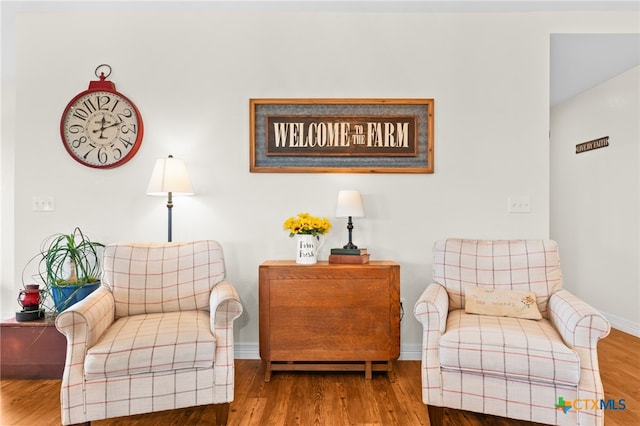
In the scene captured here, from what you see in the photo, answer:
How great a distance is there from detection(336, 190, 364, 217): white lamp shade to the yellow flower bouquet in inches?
4.7

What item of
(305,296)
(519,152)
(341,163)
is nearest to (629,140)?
(519,152)

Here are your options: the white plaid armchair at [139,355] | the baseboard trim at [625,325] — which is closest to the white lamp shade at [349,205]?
the white plaid armchair at [139,355]

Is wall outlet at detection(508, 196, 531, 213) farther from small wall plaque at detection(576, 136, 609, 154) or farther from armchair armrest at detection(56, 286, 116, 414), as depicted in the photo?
armchair armrest at detection(56, 286, 116, 414)

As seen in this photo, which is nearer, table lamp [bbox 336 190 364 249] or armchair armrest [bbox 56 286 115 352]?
armchair armrest [bbox 56 286 115 352]

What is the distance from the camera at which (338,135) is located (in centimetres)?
292

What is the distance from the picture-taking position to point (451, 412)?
215 cm

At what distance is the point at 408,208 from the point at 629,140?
2.17 m

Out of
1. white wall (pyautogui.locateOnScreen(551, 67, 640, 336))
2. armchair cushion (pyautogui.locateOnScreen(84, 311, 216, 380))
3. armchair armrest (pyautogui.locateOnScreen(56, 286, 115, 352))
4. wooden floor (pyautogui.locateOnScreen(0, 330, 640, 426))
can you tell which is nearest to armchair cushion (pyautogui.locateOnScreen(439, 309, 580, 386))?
wooden floor (pyautogui.locateOnScreen(0, 330, 640, 426))

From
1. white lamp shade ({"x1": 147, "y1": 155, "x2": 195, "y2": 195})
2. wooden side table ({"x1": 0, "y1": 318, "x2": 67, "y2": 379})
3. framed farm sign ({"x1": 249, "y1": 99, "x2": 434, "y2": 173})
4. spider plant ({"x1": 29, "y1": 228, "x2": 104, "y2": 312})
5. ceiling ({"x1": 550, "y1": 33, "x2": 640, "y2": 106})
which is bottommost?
wooden side table ({"x1": 0, "y1": 318, "x2": 67, "y2": 379})

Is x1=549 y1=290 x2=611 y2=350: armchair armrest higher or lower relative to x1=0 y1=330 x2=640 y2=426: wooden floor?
higher

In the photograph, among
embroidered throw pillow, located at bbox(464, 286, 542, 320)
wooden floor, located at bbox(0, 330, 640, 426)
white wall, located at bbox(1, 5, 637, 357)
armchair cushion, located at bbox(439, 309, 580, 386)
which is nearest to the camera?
armchair cushion, located at bbox(439, 309, 580, 386)

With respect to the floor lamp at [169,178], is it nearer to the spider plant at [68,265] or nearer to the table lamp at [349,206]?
the spider plant at [68,265]

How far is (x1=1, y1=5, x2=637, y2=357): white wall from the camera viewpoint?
9.49 ft

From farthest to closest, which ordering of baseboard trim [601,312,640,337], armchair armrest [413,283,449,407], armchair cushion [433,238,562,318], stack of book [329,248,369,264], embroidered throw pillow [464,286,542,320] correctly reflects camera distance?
1. baseboard trim [601,312,640,337]
2. stack of book [329,248,369,264]
3. armchair cushion [433,238,562,318]
4. embroidered throw pillow [464,286,542,320]
5. armchair armrest [413,283,449,407]
